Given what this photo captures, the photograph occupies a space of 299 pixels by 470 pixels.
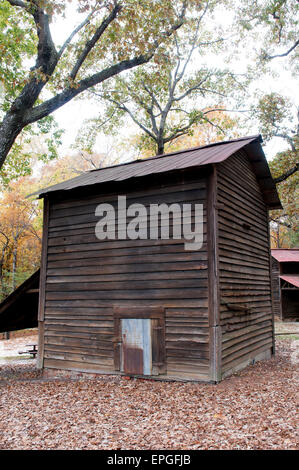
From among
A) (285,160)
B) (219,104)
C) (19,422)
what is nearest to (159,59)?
(285,160)

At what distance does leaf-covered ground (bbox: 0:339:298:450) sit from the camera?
17.9 ft

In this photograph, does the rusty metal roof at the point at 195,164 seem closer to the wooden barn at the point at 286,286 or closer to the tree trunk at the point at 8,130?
the tree trunk at the point at 8,130

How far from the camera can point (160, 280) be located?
30.3 ft

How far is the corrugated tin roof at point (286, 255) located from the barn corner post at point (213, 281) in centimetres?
2023

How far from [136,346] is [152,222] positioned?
306 cm

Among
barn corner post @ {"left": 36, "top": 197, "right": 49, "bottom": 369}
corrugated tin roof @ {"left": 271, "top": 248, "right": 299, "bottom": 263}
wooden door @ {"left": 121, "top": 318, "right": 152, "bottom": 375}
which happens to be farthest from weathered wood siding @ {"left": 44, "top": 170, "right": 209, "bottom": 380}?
corrugated tin roof @ {"left": 271, "top": 248, "right": 299, "bottom": 263}

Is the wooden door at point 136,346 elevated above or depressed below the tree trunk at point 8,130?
below

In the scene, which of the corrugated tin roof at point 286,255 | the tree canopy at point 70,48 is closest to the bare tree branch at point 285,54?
the tree canopy at point 70,48

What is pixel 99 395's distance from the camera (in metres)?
8.13

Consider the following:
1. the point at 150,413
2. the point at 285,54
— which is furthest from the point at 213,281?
the point at 285,54

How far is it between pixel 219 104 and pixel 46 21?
17459mm

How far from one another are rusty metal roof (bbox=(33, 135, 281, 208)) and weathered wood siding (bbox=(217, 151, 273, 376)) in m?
0.33

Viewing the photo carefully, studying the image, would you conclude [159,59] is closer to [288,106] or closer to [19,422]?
[288,106]

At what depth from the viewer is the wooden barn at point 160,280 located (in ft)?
28.7
